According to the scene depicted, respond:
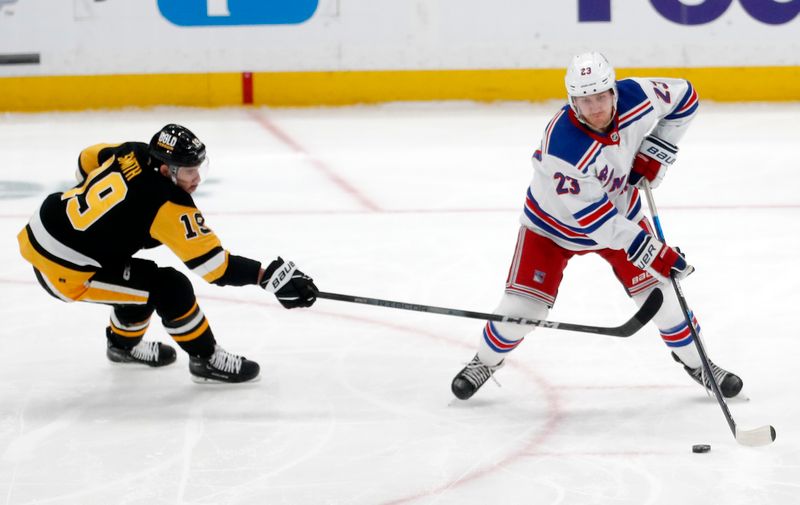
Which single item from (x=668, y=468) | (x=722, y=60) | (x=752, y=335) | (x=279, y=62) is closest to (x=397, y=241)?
(x=752, y=335)

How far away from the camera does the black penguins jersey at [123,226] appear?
301 cm

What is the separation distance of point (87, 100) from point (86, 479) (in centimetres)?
501

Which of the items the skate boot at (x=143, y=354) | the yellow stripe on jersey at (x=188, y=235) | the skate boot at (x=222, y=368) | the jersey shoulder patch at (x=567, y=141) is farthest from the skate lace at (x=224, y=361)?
the jersey shoulder patch at (x=567, y=141)

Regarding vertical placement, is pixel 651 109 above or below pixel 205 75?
above

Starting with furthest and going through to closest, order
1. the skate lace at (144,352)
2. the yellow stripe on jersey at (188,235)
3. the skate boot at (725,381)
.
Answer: the skate lace at (144,352)
the skate boot at (725,381)
the yellow stripe on jersey at (188,235)

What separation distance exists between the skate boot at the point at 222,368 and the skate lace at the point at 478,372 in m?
0.59

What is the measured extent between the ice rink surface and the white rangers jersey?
1.52 ft

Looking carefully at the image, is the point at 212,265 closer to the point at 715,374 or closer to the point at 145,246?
the point at 145,246

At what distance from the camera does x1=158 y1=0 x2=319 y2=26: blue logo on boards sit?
722 centimetres

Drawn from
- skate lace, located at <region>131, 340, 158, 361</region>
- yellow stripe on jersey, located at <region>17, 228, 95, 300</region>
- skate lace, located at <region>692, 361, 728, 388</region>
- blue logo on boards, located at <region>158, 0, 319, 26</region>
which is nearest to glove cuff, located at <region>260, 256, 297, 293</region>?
yellow stripe on jersey, located at <region>17, 228, 95, 300</region>

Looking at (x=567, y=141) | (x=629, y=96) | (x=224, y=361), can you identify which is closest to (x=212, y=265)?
(x=224, y=361)

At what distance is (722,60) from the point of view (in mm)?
7312

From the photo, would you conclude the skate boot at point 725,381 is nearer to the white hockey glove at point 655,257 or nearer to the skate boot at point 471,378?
the white hockey glove at point 655,257

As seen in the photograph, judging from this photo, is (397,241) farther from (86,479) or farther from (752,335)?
(86,479)
